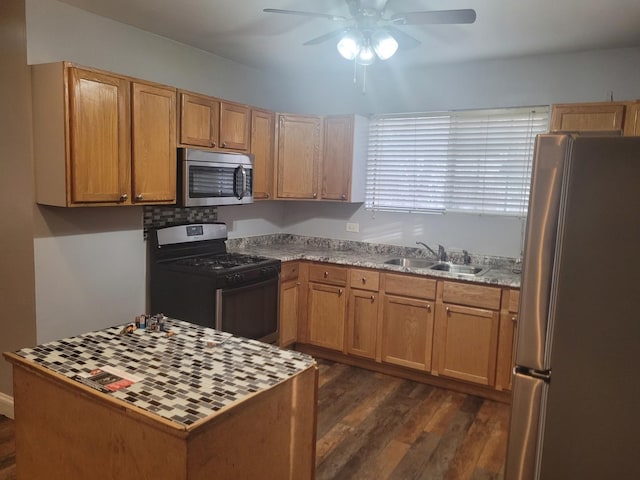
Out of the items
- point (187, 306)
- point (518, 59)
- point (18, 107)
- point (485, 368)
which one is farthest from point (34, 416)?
point (518, 59)

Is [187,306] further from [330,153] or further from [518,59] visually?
[518,59]

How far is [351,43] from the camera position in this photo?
258 centimetres

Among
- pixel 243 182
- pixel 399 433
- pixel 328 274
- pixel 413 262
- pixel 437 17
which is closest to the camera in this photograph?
pixel 437 17

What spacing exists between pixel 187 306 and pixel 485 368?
2.21 metres

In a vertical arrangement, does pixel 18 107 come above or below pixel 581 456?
above

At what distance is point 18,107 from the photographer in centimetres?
286

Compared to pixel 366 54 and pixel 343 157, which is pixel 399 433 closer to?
pixel 366 54

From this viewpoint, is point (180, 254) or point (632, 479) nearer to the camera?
point (632, 479)

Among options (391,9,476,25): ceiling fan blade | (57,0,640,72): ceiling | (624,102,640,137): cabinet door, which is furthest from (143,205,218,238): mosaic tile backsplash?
(624,102,640,137): cabinet door

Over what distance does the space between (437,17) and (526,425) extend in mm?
1898

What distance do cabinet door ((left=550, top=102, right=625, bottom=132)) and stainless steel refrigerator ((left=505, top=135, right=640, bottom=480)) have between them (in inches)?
94.7

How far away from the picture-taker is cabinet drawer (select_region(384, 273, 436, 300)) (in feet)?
12.0

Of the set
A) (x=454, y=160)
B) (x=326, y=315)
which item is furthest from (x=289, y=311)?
(x=454, y=160)

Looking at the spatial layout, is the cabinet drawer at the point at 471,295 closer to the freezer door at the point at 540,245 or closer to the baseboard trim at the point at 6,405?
the freezer door at the point at 540,245
